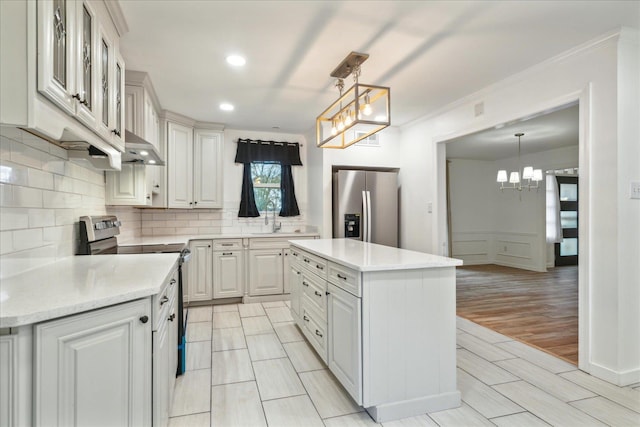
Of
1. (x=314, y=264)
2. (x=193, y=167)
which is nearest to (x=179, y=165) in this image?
(x=193, y=167)

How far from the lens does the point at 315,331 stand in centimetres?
278

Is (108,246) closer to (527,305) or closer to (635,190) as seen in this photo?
(635,190)

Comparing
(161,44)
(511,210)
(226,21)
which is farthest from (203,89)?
(511,210)

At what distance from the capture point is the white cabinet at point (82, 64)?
1257mm

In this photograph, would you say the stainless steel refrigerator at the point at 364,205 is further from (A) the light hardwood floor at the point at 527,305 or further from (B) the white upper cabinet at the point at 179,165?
(B) the white upper cabinet at the point at 179,165

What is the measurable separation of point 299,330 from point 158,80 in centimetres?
276

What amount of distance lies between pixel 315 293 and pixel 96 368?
1729 mm

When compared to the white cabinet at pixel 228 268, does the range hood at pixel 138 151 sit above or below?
above

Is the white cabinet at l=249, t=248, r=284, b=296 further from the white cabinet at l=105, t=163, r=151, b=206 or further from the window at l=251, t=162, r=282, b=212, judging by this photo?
the white cabinet at l=105, t=163, r=151, b=206

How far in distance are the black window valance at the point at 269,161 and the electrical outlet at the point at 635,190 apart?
12.5 feet

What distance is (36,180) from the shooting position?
1.81 meters

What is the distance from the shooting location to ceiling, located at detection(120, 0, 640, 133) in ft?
6.91

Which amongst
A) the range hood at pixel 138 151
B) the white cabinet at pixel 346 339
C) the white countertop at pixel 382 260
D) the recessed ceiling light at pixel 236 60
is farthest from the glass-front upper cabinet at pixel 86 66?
the white cabinet at pixel 346 339

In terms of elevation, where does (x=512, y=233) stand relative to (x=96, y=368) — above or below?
above
